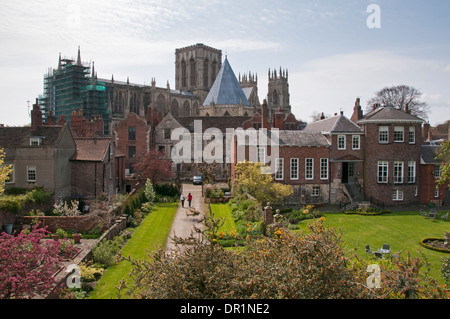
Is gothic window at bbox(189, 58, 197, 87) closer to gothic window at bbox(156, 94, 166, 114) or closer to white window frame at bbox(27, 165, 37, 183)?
gothic window at bbox(156, 94, 166, 114)

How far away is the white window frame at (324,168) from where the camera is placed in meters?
37.1

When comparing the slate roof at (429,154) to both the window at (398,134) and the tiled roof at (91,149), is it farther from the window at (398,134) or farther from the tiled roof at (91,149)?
the tiled roof at (91,149)

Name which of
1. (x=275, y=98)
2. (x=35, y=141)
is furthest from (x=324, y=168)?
(x=275, y=98)

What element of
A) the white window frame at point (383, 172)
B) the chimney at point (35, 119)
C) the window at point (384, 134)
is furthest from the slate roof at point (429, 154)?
the chimney at point (35, 119)

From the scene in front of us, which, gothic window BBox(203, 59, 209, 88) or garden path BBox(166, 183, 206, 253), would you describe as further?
gothic window BBox(203, 59, 209, 88)

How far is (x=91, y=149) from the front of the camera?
35000 millimetres

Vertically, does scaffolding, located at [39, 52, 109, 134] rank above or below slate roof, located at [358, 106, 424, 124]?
above

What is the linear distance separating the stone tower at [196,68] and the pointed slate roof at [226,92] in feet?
119

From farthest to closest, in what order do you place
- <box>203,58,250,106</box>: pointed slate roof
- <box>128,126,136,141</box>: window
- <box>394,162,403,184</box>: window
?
<box>203,58,250,106</box>: pointed slate roof → <box>128,126,136,141</box>: window → <box>394,162,403,184</box>: window

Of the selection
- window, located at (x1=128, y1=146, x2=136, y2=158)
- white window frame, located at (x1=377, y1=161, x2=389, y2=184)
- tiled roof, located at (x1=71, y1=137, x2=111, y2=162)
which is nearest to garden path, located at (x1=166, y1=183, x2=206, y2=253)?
tiled roof, located at (x1=71, y1=137, x2=111, y2=162)

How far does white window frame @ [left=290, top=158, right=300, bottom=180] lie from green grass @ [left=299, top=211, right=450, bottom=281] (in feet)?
18.6

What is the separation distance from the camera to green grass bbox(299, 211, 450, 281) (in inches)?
899

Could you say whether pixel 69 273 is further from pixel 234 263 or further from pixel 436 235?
pixel 436 235
